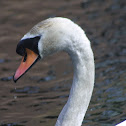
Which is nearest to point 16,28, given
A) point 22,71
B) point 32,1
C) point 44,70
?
point 32,1

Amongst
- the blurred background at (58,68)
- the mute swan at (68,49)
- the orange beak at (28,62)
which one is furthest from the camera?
the blurred background at (58,68)

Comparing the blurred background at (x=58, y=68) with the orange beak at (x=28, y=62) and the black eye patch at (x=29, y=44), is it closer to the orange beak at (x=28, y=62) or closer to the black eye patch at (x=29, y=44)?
the orange beak at (x=28, y=62)

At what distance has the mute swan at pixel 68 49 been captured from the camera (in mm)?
4586

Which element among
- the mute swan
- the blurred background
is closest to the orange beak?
the mute swan

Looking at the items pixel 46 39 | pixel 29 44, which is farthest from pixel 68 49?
pixel 29 44

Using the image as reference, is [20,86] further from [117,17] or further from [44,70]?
[117,17]

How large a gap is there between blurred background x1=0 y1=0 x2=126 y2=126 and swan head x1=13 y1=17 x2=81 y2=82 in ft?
6.97

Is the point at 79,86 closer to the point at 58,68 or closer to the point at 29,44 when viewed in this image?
the point at 29,44

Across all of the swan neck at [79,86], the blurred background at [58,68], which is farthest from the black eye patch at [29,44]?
the blurred background at [58,68]

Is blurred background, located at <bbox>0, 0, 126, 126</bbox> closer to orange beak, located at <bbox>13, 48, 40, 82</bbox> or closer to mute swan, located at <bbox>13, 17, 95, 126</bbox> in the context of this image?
mute swan, located at <bbox>13, 17, 95, 126</bbox>

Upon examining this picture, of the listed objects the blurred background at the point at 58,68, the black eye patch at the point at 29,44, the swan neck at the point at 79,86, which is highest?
the black eye patch at the point at 29,44

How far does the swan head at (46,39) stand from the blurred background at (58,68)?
2126 mm

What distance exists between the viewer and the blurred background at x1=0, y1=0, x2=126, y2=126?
7.12m

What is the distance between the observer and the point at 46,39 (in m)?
4.69
